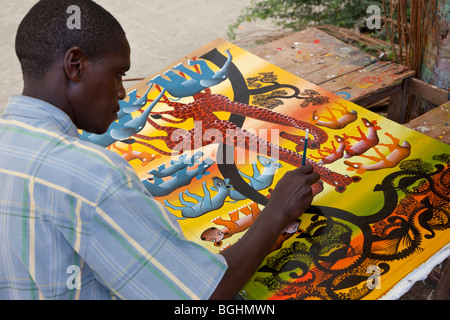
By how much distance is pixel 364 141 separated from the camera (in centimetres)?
164

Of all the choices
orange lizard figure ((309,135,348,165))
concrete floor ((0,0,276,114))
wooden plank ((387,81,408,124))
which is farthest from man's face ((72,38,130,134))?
concrete floor ((0,0,276,114))

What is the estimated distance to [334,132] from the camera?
169 centimetres

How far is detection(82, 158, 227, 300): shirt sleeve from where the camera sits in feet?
3.27

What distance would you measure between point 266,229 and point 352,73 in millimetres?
980

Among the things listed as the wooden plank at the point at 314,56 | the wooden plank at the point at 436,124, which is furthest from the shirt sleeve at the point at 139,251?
the wooden plank at the point at 314,56

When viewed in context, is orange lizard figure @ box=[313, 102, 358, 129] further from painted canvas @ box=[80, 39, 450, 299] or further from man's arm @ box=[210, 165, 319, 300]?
man's arm @ box=[210, 165, 319, 300]

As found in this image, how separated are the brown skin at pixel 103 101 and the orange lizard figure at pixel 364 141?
412 millimetres

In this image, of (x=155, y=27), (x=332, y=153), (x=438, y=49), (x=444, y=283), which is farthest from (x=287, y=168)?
(x=155, y=27)

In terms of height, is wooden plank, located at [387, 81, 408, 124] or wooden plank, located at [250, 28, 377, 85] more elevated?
wooden plank, located at [250, 28, 377, 85]

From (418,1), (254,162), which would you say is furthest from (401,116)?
(254,162)

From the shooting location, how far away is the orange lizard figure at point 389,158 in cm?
155

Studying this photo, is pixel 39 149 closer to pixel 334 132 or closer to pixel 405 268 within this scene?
pixel 405 268

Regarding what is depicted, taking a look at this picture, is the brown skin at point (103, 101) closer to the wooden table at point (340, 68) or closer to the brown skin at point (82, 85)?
the brown skin at point (82, 85)

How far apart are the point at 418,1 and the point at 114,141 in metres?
1.18
